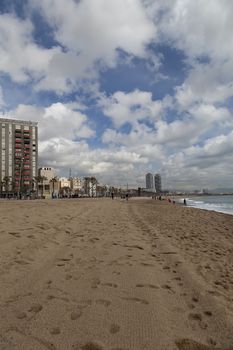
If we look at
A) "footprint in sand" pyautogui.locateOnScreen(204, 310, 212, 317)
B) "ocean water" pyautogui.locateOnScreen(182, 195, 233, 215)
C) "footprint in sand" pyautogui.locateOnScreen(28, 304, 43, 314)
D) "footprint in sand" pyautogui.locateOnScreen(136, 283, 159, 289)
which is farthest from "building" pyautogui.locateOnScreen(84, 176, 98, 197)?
"footprint in sand" pyautogui.locateOnScreen(204, 310, 212, 317)

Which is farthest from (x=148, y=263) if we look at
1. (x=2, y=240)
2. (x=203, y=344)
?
(x=2, y=240)

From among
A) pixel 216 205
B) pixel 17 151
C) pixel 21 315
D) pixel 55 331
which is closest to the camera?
pixel 55 331

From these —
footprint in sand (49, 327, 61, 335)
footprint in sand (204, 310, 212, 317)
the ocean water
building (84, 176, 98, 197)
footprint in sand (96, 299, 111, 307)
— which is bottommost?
the ocean water

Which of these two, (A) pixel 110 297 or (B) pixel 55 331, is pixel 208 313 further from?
(B) pixel 55 331

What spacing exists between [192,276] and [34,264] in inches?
129

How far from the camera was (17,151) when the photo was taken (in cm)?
14162

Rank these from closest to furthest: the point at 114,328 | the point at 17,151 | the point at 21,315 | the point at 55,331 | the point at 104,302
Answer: the point at 55,331
the point at 114,328
the point at 21,315
the point at 104,302
the point at 17,151

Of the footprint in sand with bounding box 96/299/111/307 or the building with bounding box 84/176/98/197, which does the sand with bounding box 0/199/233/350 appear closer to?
the footprint in sand with bounding box 96/299/111/307

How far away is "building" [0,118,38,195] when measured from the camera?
13975 centimetres

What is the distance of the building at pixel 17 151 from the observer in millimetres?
139750

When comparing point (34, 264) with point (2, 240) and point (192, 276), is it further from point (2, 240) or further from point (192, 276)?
point (192, 276)

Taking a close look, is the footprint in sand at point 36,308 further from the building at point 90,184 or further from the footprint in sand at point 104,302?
the building at point 90,184

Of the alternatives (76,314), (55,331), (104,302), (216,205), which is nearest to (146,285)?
(104,302)

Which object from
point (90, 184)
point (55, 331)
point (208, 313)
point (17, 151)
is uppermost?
point (17, 151)
